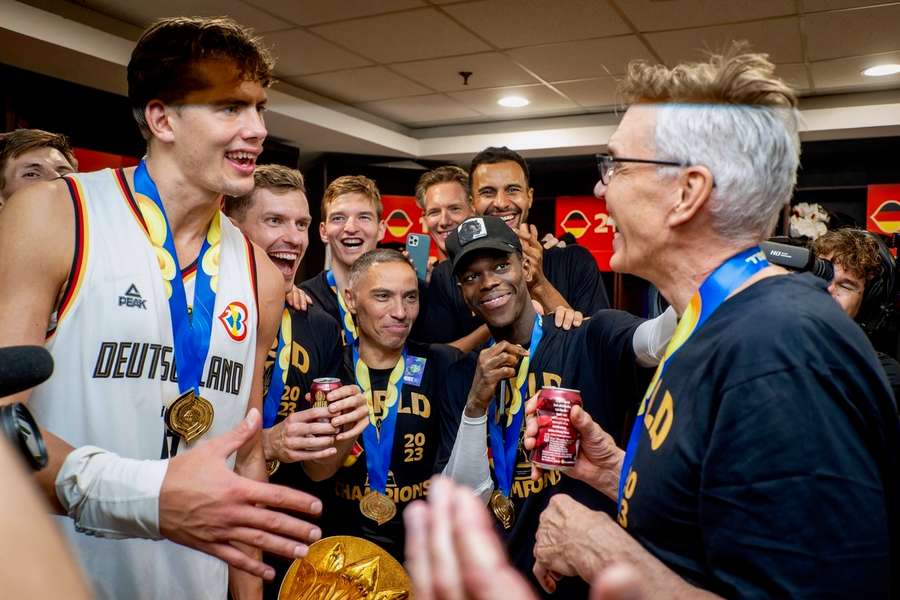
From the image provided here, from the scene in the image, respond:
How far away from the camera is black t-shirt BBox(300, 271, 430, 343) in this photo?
9.92ft

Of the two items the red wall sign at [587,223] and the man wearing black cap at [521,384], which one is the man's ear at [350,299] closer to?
the man wearing black cap at [521,384]

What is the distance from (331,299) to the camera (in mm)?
3064

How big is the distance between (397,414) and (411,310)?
41 cm

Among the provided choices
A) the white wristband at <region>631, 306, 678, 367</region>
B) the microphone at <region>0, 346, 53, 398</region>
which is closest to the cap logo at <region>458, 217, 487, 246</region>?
the white wristband at <region>631, 306, 678, 367</region>

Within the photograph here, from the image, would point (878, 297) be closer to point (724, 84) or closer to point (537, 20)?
point (724, 84)

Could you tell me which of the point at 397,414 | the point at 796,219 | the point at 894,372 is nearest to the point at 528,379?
the point at 397,414

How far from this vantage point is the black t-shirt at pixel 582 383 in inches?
75.7

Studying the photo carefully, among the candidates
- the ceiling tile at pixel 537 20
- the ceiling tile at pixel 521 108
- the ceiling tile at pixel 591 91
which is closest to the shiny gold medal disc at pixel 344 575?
the ceiling tile at pixel 537 20

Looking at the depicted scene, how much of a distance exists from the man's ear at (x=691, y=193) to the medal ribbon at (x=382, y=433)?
1420 mm

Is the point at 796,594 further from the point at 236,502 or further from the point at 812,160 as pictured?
the point at 812,160

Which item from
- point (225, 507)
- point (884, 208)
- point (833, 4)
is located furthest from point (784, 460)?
point (884, 208)

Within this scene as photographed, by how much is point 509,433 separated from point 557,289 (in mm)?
1062

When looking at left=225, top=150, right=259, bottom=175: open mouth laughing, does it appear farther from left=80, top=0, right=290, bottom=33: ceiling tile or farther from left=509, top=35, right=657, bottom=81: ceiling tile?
left=509, top=35, right=657, bottom=81: ceiling tile

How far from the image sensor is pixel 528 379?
2.06 m
